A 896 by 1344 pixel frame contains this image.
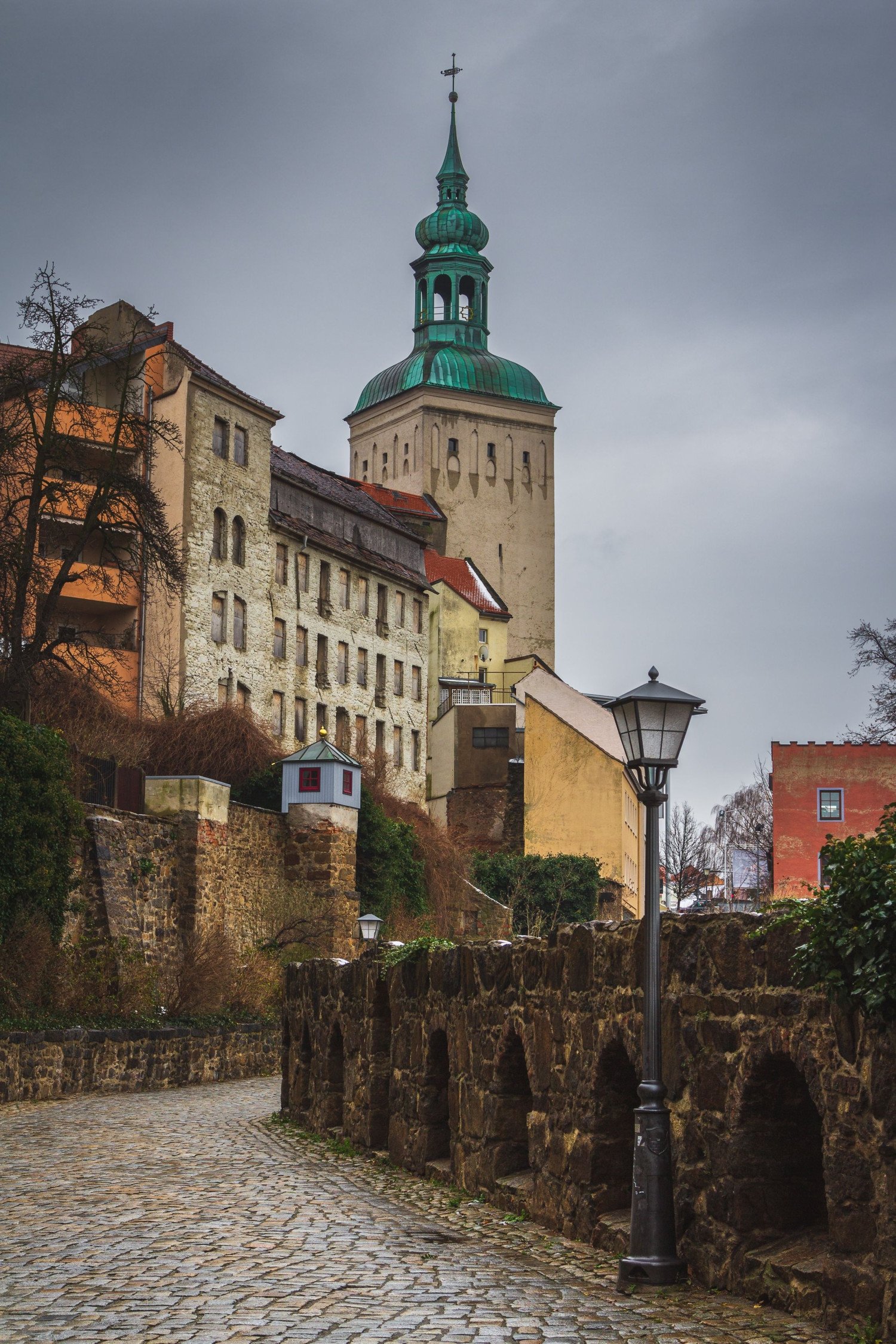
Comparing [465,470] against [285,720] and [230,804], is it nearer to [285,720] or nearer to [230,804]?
[285,720]

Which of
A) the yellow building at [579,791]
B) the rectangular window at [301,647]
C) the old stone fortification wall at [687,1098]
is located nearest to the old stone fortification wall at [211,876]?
the rectangular window at [301,647]

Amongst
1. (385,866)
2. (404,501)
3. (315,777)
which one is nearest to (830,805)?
(385,866)

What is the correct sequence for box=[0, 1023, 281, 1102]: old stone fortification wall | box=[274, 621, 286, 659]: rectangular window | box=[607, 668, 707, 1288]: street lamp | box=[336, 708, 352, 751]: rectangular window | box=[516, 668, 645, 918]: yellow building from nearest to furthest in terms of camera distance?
box=[607, 668, 707, 1288]: street lamp < box=[0, 1023, 281, 1102]: old stone fortification wall < box=[274, 621, 286, 659]: rectangular window < box=[516, 668, 645, 918]: yellow building < box=[336, 708, 352, 751]: rectangular window

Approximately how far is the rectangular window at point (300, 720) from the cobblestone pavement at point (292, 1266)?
43986 mm

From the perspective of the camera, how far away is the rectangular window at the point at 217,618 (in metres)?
54.2

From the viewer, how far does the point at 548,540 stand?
9169cm

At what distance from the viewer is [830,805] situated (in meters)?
47.8

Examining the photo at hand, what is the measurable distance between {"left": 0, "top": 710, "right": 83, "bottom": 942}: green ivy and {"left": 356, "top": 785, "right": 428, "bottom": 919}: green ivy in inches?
664

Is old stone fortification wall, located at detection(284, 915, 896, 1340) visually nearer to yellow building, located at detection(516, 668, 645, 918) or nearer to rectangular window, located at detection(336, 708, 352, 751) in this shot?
yellow building, located at detection(516, 668, 645, 918)

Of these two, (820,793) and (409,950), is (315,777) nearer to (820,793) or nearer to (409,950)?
(820,793)

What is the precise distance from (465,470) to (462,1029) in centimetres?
7929

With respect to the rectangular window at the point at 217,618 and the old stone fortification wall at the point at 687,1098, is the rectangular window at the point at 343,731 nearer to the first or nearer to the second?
the rectangular window at the point at 217,618

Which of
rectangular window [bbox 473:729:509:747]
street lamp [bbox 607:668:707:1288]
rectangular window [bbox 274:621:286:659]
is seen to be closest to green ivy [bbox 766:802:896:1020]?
street lamp [bbox 607:668:707:1288]

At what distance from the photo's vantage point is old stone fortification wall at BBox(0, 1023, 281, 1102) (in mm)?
23094
